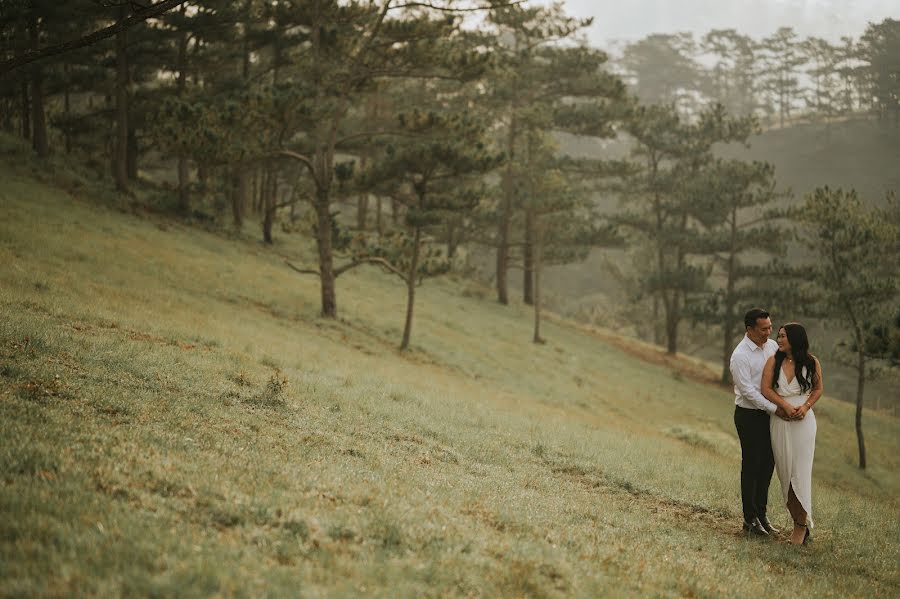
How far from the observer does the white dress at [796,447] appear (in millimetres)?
8102

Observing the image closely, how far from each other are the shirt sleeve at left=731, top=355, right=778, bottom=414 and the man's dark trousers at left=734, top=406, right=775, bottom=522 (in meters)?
0.25

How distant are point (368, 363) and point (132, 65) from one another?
25148 millimetres

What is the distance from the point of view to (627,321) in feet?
202

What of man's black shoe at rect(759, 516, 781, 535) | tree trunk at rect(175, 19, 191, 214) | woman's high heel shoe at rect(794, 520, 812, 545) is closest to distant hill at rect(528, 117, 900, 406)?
tree trunk at rect(175, 19, 191, 214)

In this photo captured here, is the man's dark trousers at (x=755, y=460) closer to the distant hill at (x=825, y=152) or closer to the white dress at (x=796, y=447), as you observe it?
the white dress at (x=796, y=447)

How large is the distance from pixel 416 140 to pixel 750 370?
56.6 ft

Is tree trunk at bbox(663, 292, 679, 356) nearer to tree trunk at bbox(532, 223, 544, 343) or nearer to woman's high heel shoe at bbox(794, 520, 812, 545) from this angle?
tree trunk at bbox(532, 223, 544, 343)

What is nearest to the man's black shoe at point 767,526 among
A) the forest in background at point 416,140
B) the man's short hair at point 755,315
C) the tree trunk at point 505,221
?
the man's short hair at point 755,315

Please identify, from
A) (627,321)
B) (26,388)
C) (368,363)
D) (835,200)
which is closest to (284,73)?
(368,363)

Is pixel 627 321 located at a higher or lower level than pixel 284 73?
lower

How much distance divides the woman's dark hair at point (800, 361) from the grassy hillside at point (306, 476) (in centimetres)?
206

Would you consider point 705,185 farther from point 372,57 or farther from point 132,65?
point 132,65

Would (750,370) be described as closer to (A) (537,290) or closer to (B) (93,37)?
(B) (93,37)

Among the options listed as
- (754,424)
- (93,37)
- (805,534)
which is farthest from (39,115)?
(805,534)
